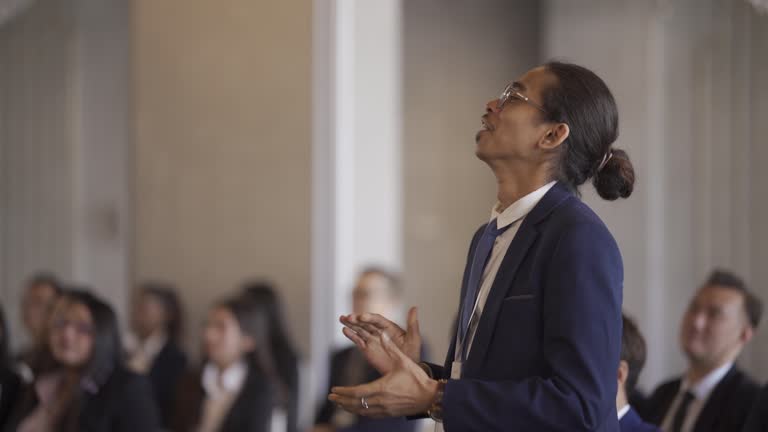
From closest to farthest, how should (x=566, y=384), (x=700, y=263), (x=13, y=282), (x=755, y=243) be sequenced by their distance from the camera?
(x=566, y=384) → (x=755, y=243) → (x=700, y=263) → (x=13, y=282)

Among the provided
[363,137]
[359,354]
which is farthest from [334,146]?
[359,354]

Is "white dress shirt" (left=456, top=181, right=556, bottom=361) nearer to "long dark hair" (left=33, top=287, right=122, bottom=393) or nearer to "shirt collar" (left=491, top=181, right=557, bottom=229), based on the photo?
"shirt collar" (left=491, top=181, right=557, bottom=229)

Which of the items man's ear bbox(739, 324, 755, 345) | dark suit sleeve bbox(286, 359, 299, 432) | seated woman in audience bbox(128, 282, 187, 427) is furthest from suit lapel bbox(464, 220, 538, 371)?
seated woman in audience bbox(128, 282, 187, 427)

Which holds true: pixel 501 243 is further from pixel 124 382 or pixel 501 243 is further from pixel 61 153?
pixel 61 153

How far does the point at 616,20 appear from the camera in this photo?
22.5 ft

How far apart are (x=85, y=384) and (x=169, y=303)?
2286 millimetres

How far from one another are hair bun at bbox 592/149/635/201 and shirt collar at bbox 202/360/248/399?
147 inches

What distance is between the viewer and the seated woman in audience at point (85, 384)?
14.9ft

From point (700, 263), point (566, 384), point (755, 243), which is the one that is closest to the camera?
point (566, 384)

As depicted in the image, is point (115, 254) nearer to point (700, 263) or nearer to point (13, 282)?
point (13, 282)

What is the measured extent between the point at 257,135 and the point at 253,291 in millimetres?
1101

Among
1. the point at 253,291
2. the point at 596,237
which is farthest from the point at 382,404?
the point at 253,291

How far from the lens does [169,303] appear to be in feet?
22.6

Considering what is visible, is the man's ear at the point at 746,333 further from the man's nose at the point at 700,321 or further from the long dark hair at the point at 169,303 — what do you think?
the long dark hair at the point at 169,303
